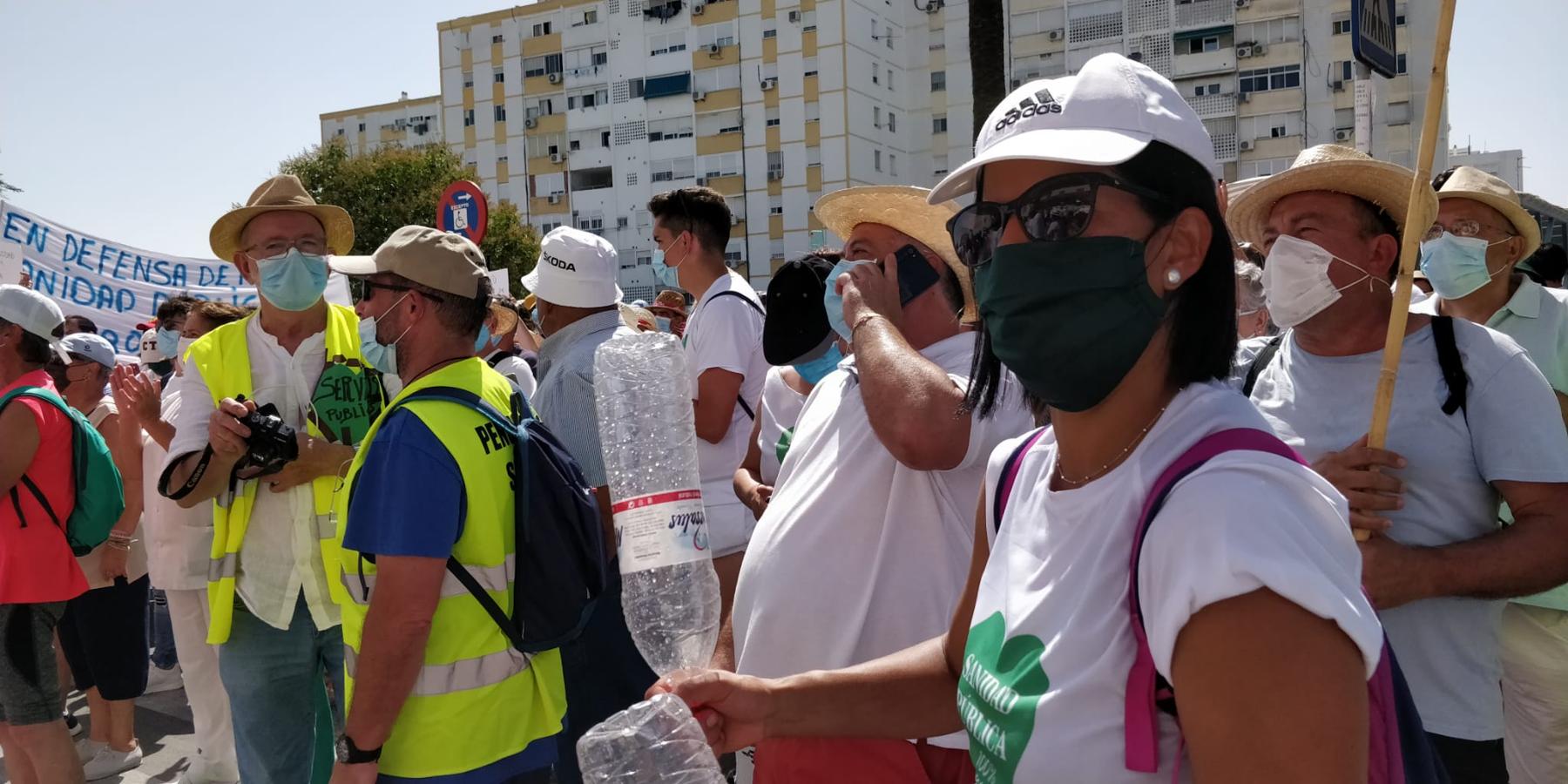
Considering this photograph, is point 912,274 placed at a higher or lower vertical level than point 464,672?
higher

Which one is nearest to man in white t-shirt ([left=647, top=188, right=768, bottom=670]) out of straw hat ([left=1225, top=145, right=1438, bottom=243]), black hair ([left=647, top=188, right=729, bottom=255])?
black hair ([left=647, top=188, right=729, bottom=255])

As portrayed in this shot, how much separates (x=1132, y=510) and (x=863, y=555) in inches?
45.4

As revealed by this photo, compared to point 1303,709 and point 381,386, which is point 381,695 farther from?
point 1303,709

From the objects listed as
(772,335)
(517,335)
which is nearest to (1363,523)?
(772,335)

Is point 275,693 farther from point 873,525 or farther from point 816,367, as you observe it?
point 873,525

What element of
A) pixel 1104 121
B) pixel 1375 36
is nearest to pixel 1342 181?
pixel 1104 121

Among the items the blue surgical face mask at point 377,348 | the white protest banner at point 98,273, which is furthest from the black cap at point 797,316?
the white protest banner at point 98,273

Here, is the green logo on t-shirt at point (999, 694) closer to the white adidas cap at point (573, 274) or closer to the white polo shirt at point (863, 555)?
the white polo shirt at point (863, 555)

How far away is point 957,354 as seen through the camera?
9.20 feet

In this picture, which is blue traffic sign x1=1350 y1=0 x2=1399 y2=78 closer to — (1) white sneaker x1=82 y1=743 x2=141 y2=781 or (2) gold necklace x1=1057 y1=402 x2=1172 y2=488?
(2) gold necklace x1=1057 y1=402 x2=1172 y2=488

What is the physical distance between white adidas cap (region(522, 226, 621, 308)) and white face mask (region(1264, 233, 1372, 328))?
285cm

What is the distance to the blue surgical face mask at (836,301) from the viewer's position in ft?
9.91

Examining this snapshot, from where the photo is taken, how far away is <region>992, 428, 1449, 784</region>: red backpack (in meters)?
1.29

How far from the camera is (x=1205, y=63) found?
53094 millimetres
